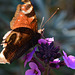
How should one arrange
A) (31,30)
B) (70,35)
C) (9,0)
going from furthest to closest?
(9,0), (70,35), (31,30)

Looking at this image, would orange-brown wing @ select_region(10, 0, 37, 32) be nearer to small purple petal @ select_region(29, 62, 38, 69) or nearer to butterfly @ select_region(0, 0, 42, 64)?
butterfly @ select_region(0, 0, 42, 64)

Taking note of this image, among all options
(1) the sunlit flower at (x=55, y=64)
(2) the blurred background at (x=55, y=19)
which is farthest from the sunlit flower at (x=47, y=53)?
(2) the blurred background at (x=55, y=19)

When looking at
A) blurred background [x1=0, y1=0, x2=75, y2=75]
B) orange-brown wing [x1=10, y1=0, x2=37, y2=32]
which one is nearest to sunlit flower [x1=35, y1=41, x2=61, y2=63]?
orange-brown wing [x1=10, y1=0, x2=37, y2=32]

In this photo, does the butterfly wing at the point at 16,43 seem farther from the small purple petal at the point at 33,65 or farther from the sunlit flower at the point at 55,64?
the sunlit flower at the point at 55,64

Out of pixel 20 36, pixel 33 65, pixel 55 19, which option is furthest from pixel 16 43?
pixel 55 19

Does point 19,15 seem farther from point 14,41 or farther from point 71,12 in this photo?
point 71,12

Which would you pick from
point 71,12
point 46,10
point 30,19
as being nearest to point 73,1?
point 71,12

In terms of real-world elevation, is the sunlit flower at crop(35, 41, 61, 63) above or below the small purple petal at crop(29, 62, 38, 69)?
above

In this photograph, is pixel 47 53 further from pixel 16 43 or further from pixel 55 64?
pixel 16 43
